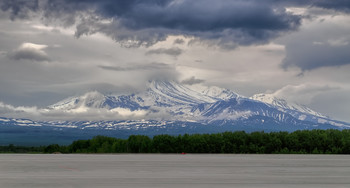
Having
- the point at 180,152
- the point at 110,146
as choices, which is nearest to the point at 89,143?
the point at 110,146

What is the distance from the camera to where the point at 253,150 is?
68.2 meters

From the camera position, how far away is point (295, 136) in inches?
2749
